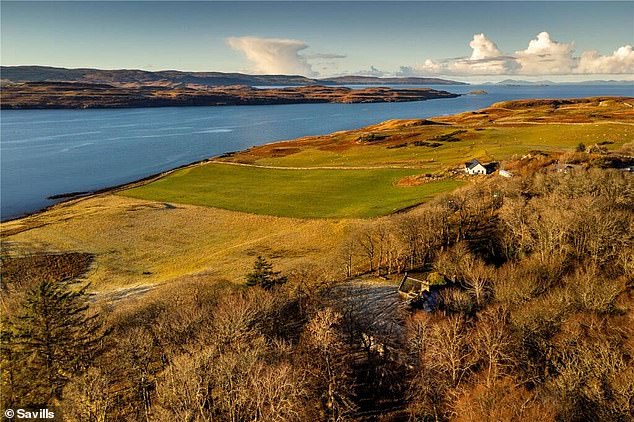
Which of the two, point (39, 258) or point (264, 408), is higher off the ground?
point (264, 408)

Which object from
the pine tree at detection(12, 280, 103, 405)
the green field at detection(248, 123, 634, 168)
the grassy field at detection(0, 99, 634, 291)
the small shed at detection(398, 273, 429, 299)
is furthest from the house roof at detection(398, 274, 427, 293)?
the green field at detection(248, 123, 634, 168)

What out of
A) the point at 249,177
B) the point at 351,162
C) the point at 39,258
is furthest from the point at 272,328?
the point at 351,162

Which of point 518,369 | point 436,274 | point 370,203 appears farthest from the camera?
point 370,203

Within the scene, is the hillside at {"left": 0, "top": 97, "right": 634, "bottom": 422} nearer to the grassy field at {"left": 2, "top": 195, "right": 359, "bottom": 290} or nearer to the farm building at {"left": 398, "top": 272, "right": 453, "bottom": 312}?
the farm building at {"left": 398, "top": 272, "right": 453, "bottom": 312}

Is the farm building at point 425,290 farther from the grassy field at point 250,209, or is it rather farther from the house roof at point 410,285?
the grassy field at point 250,209

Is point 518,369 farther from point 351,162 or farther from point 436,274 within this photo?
point 351,162

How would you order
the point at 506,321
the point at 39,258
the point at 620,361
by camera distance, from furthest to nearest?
the point at 39,258 < the point at 506,321 < the point at 620,361

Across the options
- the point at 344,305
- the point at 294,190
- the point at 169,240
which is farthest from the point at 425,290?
the point at 294,190
